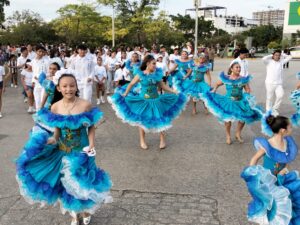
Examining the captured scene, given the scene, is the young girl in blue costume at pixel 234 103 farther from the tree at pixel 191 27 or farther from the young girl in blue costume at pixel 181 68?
the tree at pixel 191 27

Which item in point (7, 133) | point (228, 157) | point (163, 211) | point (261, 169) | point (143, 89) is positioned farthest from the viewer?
point (7, 133)

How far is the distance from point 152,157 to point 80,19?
41177 millimetres

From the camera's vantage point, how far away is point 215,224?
439cm

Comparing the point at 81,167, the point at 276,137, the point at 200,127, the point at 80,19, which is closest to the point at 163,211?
the point at 81,167

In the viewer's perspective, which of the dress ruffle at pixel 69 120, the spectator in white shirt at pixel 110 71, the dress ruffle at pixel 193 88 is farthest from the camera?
the spectator in white shirt at pixel 110 71

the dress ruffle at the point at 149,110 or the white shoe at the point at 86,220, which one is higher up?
the dress ruffle at the point at 149,110

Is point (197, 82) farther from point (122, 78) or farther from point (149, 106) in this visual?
point (149, 106)

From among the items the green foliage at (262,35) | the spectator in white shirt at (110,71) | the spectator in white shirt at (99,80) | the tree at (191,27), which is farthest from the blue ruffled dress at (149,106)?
the green foliage at (262,35)

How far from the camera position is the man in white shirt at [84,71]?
1003cm

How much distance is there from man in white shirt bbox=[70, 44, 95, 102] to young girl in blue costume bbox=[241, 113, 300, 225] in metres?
6.69

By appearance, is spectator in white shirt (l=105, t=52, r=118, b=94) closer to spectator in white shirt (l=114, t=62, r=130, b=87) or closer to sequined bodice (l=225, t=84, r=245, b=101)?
spectator in white shirt (l=114, t=62, r=130, b=87)

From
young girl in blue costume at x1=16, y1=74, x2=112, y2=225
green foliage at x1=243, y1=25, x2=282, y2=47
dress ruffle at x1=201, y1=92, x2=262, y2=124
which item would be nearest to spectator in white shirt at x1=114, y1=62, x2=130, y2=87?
dress ruffle at x1=201, y1=92, x2=262, y2=124

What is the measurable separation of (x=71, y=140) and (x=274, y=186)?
218cm

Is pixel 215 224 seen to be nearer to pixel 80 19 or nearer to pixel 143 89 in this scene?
pixel 143 89
